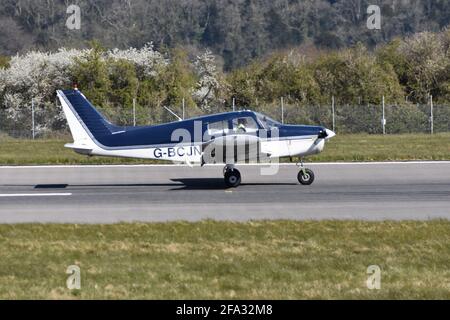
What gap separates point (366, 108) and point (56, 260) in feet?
88.9

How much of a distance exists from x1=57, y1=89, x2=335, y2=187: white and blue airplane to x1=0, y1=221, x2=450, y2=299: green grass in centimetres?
574

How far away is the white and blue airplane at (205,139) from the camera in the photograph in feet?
64.9

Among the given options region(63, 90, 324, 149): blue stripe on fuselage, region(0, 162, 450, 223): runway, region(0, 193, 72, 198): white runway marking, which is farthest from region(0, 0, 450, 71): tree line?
region(0, 193, 72, 198): white runway marking

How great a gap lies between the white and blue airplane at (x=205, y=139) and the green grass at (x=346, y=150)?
240 inches

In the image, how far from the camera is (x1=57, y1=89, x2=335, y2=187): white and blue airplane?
19781mm

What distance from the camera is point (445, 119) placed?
37375 millimetres

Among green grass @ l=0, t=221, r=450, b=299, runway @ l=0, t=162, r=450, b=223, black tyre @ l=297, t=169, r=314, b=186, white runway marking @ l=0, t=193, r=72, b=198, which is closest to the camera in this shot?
green grass @ l=0, t=221, r=450, b=299

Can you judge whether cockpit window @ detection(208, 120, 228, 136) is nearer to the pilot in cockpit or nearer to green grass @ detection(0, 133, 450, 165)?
the pilot in cockpit

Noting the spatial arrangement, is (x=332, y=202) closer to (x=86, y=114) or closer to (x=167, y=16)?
(x=86, y=114)

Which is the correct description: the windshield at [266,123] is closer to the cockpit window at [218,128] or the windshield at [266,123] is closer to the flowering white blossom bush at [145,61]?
the cockpit window at [218,128]

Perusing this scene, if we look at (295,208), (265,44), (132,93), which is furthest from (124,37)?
(295,208)

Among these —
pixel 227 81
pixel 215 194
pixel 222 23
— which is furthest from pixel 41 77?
pixel 222 23

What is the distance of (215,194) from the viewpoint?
18.6 m

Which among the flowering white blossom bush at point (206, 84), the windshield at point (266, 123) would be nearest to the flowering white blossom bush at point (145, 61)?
the flowering white blossom bush at point (206, 84)
